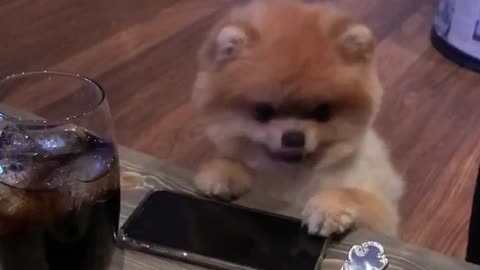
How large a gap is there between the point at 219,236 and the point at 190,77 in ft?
4.64

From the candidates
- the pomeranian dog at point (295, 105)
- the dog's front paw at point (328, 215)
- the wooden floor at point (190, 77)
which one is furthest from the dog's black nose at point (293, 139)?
the wooden floor at point (190, 77)

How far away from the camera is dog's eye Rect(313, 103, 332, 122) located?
111cm

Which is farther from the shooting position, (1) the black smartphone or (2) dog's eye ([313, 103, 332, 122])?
(2) dog's eye ([313, 103, 332, 122])

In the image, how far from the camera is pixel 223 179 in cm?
96

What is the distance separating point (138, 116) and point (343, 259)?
129 cm

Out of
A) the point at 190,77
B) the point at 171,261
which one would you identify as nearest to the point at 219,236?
the point at 171,261

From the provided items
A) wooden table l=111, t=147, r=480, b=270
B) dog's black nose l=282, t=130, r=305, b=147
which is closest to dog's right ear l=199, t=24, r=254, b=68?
dog's black nose l=282, t=130, r=305, b=147

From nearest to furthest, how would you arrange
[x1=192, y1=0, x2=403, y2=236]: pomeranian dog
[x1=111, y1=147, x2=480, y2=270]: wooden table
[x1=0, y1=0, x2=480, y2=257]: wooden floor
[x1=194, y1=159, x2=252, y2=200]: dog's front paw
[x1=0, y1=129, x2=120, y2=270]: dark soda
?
1. [x1=0, y1=129, x2=120, y2=270]: dark soda
2. [x1=111, y1=147, x2=480, y2=270]: wooden table
3. [x1=194, y1=159, x2=252, y2=200]: dog's front paw
4. [x1=192, y1=0, x2=403, y2=236]: pomeranian dog
5. [x1=0, y1=0, x2=480, y2=257]: wooden floor

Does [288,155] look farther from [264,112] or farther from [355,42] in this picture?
[355,42]

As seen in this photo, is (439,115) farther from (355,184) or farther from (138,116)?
(355,184)

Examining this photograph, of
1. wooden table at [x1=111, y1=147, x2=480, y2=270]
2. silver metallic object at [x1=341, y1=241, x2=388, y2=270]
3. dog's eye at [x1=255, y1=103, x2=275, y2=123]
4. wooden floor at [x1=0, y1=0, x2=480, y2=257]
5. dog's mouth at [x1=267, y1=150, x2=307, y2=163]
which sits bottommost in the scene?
wooden floor at [x1=0, y1=0, x2=480, y2=257]

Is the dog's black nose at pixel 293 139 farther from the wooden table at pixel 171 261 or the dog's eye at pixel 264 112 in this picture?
the wooden table at pixel 171 261

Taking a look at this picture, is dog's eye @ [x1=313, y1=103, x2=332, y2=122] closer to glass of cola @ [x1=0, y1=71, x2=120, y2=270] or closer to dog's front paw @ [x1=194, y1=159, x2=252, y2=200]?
dog's front paw @ [x1=194, y1=159, x2=252, y2=200]

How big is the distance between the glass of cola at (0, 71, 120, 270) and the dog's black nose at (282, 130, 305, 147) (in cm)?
43
